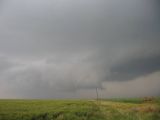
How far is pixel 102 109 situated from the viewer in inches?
765

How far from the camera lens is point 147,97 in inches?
855

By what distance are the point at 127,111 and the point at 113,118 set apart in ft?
3.38

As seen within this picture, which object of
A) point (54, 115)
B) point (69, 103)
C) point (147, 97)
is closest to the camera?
point (54, 115)

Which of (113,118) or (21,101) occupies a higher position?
(21,101)

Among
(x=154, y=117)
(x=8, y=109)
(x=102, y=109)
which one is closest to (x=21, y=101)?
(x=8, y=109)

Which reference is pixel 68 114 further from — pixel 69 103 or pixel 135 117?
pixel 135 117

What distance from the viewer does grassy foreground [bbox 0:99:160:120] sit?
18.4m

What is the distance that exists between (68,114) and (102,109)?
2085 mm

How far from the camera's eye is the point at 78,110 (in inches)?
744

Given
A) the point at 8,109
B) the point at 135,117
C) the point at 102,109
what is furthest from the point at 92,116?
the point at 8,109

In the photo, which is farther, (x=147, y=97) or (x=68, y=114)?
(x=147, y=97)

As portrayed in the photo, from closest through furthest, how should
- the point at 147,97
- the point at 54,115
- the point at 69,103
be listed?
1. the point at 54,115
2. the point at 69,103
3. the point at 147,97

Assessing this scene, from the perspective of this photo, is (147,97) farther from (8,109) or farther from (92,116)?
(8,109)

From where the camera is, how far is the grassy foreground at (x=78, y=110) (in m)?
18.4
